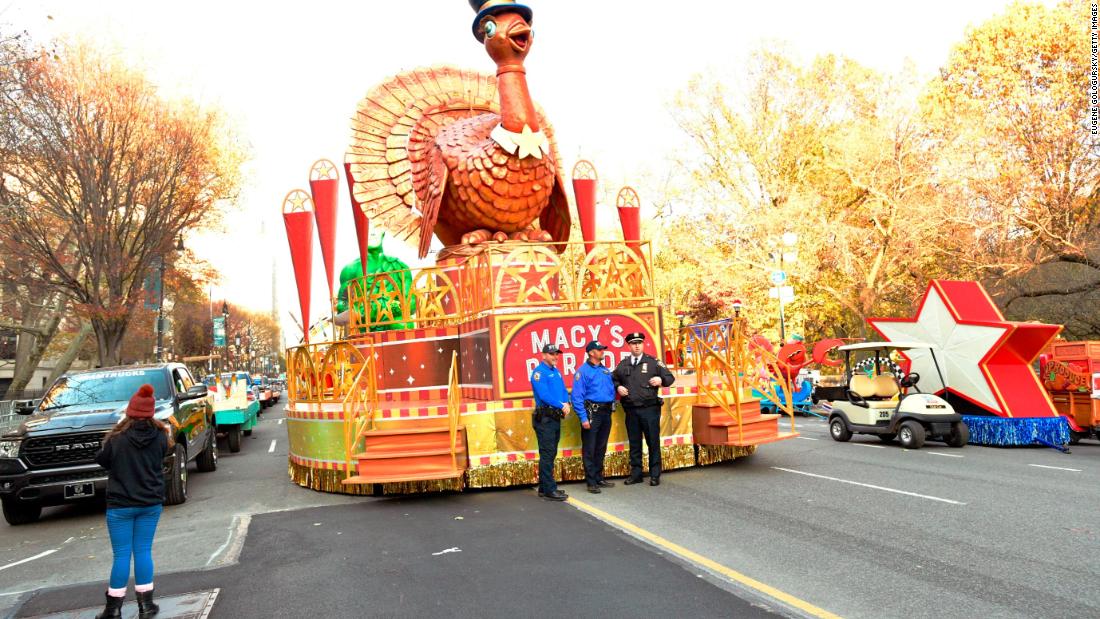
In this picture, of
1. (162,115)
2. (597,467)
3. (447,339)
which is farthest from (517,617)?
(162,115)

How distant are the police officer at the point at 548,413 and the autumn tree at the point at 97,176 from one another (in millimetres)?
14374

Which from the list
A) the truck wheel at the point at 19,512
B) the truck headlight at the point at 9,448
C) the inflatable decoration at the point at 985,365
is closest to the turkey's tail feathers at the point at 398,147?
the truck headlight at the point at 9,448

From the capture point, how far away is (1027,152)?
20578 mm

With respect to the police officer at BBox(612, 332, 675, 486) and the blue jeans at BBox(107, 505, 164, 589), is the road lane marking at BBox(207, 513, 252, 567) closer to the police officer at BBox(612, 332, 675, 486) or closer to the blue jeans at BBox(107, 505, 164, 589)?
the blue jeans at BBox(107, 505, 164, 589)

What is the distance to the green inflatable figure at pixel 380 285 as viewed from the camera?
1138 centimetres

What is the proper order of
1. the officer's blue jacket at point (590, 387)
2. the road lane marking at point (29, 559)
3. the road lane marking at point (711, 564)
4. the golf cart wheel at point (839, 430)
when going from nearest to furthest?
the road lane marking at point (711, 564)
the road lane marking at point (29, 559)
the officer's blue jacket at point (590, 387)
the golf cart wheel at point (839, 430)

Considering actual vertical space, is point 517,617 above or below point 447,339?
below

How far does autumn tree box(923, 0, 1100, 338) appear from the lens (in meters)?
19.6

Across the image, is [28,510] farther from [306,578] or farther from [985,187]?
[985,187]

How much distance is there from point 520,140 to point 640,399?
4738 mm

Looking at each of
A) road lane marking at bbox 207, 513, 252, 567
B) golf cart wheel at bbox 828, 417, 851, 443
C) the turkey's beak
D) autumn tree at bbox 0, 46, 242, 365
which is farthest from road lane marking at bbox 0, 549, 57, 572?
golf cart wheel at bbox 828, 417, 851, 443

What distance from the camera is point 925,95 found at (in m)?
25.6

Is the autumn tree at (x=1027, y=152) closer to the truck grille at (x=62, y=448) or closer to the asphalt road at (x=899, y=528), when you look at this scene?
the asphalt road at (x=899, y=528)

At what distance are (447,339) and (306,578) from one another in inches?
227
